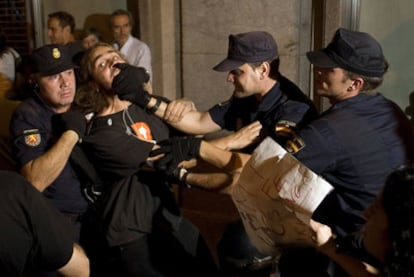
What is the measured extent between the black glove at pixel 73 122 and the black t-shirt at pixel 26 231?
2.69 feet

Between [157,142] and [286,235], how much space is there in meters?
1.09

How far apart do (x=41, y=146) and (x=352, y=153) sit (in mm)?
1544

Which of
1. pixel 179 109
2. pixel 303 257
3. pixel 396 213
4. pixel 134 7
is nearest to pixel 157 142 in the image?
pixel 179 109

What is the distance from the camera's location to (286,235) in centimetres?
216

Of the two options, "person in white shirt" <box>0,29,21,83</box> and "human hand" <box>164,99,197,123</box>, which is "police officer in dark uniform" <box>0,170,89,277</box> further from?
"person in white shirt" <box>0,29,21,83</box>

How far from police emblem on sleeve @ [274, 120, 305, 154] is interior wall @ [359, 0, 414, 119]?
373 centimetres

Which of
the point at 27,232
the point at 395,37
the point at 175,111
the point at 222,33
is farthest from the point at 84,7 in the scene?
the point at 27,232

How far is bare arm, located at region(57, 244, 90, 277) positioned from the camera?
228 cm

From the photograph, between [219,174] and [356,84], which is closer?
[356,84]

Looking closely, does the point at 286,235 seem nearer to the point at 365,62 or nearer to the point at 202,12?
the point at 365,62

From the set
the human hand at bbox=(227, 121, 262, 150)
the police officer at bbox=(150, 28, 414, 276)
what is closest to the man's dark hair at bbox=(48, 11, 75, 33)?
the human hand at bbox=(227, 121, 262, 150)

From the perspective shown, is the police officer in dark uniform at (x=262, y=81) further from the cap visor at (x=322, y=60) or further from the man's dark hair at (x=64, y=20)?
the man's dark hair at (x=64, y=20)

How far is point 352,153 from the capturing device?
2.48 meters

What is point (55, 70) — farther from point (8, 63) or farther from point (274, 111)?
point (8, 63)
